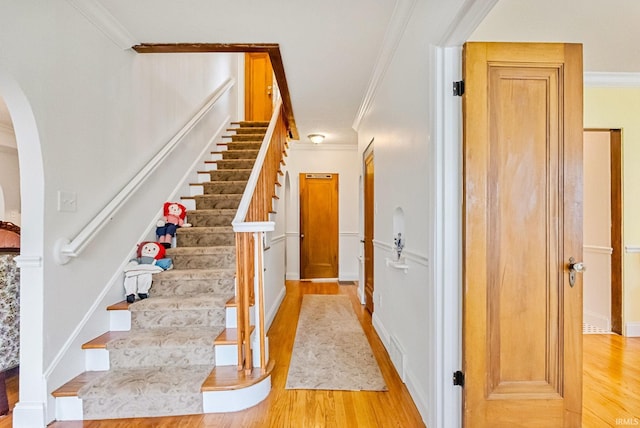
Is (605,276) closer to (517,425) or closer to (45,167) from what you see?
(517,425)

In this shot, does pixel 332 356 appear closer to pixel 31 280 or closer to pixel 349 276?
pixel 31 280

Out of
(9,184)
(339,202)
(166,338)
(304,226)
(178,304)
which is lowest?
(166,338)

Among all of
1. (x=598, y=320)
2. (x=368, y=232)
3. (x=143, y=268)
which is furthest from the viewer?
(x=368, y=232)

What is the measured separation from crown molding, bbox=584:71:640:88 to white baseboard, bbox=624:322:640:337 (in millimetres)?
2345

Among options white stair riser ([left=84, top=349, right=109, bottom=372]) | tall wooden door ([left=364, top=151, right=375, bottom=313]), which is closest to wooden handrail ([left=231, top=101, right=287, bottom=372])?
white stair riser ([left=84, top=349, right=109, bottom=372])

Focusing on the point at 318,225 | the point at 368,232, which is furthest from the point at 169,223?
the point at 318,225

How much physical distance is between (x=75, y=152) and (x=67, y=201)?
0.33m

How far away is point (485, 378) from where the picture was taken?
148 cm

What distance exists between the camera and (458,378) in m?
1.49

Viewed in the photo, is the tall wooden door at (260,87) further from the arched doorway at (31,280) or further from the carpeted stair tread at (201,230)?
the arched doorway at (31,280)

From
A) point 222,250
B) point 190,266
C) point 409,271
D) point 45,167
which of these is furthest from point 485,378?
point 45,167

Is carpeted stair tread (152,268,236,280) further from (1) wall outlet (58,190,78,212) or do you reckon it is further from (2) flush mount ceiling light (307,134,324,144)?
(2) flush mount ceiling light (307,134,324,144)

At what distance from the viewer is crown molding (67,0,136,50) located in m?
1.92

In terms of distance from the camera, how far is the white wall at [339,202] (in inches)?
230
